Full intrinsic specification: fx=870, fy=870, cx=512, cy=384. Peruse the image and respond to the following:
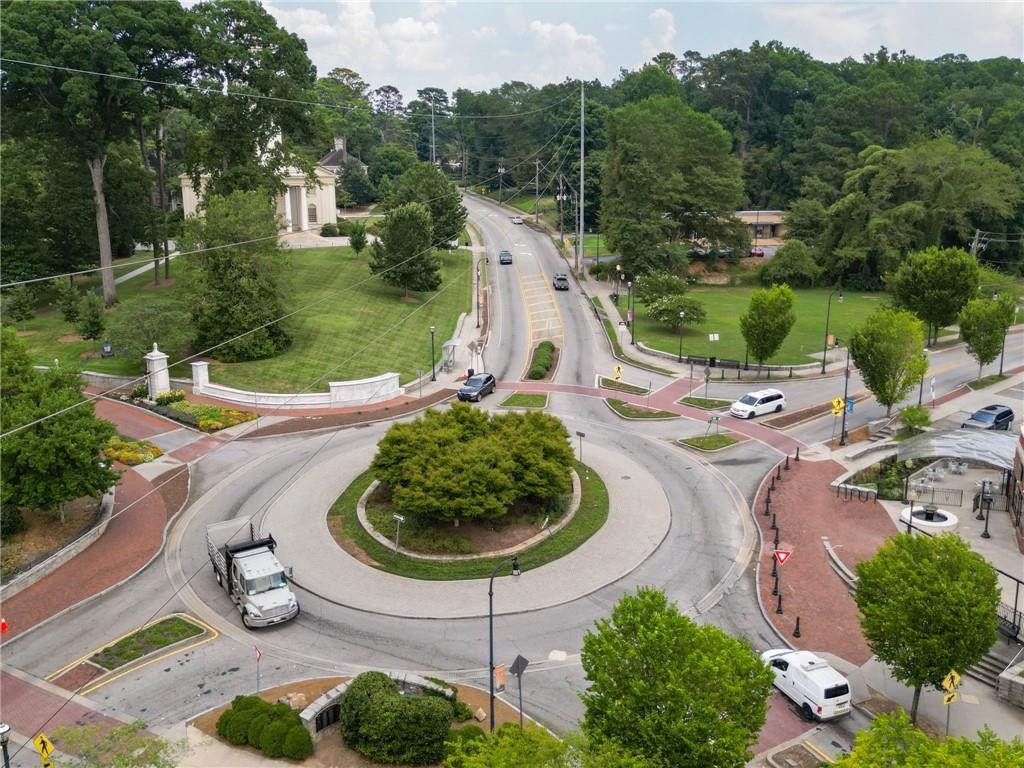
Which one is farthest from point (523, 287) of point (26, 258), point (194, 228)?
point (26, 258)

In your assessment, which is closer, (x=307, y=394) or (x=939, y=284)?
(x=307, y=394)

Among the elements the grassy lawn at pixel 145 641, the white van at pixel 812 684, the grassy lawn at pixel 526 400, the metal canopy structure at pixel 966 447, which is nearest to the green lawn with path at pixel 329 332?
the grassy lawn at pixel 526 400

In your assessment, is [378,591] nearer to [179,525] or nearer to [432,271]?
[179,525]

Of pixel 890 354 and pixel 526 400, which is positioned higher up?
pixel 890 354

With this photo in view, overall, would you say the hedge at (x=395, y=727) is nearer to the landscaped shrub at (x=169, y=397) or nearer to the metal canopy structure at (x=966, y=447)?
the metal canopy structure at (x=966, y=447)

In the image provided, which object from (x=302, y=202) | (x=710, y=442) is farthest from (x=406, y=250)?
(x=710, y=442)

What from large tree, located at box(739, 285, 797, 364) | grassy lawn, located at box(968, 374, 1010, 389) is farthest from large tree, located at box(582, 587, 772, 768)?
grassy lawn, located at box(968, 374, 1010, 389)

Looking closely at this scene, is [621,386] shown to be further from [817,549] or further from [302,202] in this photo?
[302,202]
